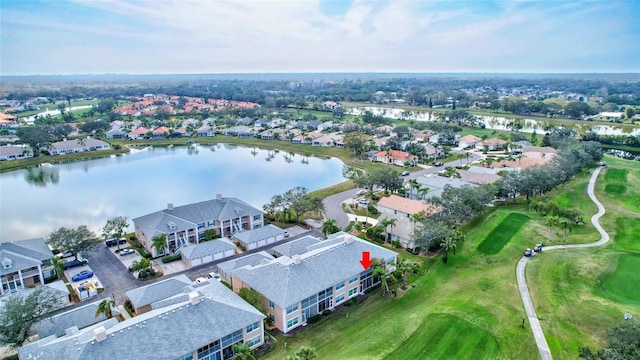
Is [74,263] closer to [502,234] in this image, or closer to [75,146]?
[502,234]

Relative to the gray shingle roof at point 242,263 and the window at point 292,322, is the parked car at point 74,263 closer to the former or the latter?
the gray shingle roof at point 242,263

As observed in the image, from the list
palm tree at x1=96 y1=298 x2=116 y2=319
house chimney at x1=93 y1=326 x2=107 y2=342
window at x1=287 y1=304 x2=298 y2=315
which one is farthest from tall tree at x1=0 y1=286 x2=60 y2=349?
window at x1=287 y1=304 x2=298 y2=315

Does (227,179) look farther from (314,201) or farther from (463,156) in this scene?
(463,156)

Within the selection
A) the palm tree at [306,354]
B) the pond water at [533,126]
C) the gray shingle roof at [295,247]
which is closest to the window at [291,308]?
the palm tree at [306,354]

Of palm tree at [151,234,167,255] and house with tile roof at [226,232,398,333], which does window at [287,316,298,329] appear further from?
palm tree at [151,234,167,255]

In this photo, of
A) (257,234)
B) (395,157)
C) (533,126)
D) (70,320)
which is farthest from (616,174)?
(70,320)
